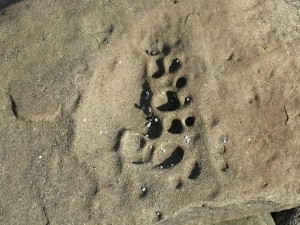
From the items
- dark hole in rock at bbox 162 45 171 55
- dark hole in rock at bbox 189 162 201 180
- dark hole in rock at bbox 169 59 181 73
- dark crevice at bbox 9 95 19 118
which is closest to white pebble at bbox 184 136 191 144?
dark hole in rock at bbox 189 162 201 180

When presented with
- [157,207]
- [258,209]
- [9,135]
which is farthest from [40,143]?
[258,209]

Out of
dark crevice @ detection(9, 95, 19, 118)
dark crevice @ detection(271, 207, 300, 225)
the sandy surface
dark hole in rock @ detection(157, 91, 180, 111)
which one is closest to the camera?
the sandy surface

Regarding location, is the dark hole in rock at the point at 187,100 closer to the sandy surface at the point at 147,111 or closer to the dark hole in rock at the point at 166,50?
the sandy surface at the point at 147,111

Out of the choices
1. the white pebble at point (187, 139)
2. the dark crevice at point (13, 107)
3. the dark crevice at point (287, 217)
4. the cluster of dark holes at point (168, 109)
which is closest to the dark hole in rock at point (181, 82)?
the cluster of dark holes at point (168, 109)

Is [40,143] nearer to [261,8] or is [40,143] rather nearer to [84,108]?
[84,108]

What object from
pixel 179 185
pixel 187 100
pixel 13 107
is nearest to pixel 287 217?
pixel 179 185

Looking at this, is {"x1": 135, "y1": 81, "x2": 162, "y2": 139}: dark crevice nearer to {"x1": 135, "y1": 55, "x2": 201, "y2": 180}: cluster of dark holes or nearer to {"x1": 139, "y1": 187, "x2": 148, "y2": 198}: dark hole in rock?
{"x1": 135, "y1": 55, "x2": 201, "y2": 180}: cluster of dark holes
